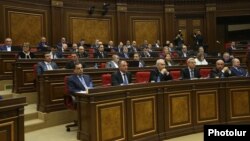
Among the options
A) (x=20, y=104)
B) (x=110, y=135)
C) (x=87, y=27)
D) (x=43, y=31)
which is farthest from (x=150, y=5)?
(x=20, y=104)

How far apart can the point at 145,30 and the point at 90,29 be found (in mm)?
2686

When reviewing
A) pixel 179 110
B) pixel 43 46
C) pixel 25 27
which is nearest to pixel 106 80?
pixel 179 110

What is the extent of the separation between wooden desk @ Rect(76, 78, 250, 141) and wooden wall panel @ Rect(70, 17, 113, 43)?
304 inches

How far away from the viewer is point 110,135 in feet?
15.1

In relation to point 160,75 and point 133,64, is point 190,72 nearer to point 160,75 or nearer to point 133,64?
point 160,75

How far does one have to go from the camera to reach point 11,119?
11.5 feet

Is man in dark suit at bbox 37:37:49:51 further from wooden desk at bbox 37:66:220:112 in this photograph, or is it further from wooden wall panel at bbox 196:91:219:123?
wooden wall panel at bbox 196:91:219:123

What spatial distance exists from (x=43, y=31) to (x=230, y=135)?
10.5 meters

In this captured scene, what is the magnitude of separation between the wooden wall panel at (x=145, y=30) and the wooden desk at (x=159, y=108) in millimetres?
8585

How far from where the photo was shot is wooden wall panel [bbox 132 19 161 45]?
14.5 metres

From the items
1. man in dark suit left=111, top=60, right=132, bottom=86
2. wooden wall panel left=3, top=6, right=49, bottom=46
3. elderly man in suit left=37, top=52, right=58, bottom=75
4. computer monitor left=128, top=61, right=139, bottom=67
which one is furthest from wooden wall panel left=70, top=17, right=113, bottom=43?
man in dark suit left=111, top=60, right=132, bottom=86

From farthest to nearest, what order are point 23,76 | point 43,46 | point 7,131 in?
1. point 43,46
2. point 23,76
3. point 7,131

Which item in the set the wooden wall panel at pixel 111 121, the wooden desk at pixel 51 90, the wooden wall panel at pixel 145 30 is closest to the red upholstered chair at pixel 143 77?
the wooden desk at pixel 51 90

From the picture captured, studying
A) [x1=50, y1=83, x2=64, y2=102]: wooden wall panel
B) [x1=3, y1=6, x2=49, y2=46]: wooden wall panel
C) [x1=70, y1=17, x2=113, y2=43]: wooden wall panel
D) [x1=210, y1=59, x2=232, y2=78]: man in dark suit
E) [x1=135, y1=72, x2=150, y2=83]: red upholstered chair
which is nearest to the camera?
[x1=50, y1=83, x2=64, y2=102]: wooden wall panel
